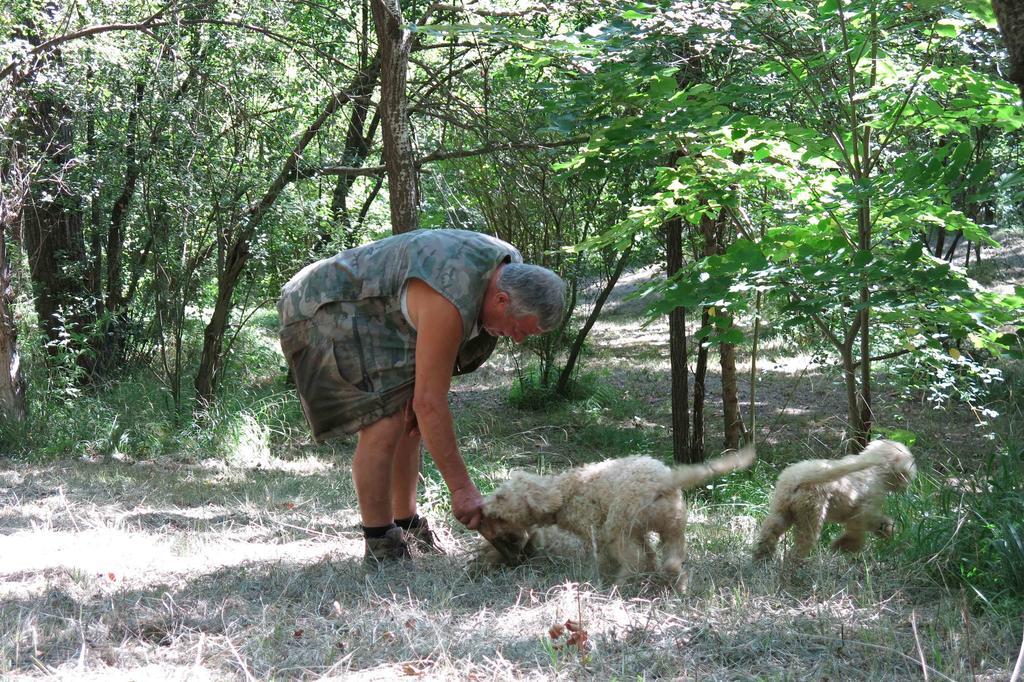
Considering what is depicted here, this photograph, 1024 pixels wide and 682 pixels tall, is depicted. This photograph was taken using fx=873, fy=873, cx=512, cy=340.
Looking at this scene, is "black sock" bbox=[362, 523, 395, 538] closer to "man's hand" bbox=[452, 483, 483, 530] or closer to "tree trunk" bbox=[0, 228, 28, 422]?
"man's hand" bbox=[452, 483, 483, 530]

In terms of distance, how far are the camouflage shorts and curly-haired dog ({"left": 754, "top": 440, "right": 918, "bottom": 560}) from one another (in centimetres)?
173

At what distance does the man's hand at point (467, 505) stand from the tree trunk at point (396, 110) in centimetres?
230

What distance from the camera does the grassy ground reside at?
280cm

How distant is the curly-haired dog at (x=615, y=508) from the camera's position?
3.56 meters

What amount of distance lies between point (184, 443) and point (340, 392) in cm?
478

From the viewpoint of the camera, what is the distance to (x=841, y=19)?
15.5ft

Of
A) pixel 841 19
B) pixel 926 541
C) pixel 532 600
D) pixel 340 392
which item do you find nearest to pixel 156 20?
pixel 340 392

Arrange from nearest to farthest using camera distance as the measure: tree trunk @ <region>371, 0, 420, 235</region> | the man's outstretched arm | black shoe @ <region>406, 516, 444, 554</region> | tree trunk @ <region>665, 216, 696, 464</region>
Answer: the man's outstretched arm < black shoe @ <region>406, 516, 444, 554</region> < tree trunk @ <region>371, 0, 420, 235</region> < tree trunk @ <region>665, 216, 696, 464</region>

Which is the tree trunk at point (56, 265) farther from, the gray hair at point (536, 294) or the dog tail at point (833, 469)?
the dog tail at point (833, 469)

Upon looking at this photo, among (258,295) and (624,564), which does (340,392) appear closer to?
(624,564)

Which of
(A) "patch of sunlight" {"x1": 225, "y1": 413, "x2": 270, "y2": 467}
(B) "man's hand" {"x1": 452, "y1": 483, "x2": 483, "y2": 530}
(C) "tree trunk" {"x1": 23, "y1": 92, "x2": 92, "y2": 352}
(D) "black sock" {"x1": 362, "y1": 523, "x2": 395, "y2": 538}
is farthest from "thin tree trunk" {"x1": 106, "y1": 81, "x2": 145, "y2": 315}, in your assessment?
(B) "man's hand" {"x1": 452, "y1": 483, "x2": 483, "y2": 530}

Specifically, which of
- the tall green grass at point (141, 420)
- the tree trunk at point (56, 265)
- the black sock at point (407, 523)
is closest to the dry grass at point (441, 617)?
the black sock at point (407, 523)

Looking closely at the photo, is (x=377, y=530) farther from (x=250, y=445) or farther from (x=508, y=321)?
(x=250, y=445)

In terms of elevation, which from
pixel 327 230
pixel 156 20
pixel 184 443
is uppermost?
pixel 156 20
